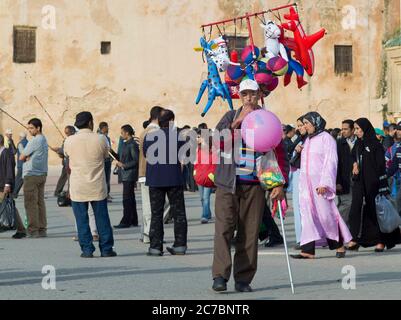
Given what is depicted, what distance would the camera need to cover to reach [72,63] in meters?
36.5

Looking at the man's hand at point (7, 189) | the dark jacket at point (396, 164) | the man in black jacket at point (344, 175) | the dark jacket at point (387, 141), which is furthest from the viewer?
the dark jacket at point (387, 141)

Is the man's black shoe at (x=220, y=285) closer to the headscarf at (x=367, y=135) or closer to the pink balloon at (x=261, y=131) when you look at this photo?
the pink balloon at (x=261, y=131)

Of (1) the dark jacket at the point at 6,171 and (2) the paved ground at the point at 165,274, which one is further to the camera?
(1) the dark jacket at the point at 6,171

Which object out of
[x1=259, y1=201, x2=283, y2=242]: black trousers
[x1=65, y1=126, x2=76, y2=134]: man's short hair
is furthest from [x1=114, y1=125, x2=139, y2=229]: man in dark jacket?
[x1=259, y1=201, x2=283, y2=242]: black trousers

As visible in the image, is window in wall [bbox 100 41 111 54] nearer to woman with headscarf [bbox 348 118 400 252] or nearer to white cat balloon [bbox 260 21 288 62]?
white cat balloon [bbox 260 21 288 62]

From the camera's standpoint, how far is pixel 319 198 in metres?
12.9

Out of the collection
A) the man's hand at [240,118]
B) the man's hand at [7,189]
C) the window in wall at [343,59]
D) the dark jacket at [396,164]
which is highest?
the window in wall at [343,59]

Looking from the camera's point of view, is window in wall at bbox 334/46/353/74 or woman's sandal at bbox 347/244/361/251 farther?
window in wall at bbox 334/46/353/74

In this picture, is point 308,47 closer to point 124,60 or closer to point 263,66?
point 263,66

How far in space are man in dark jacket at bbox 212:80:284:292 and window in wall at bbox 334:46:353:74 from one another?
30612mm

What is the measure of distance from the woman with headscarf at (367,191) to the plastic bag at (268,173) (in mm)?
4413

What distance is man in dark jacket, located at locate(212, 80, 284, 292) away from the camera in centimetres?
968

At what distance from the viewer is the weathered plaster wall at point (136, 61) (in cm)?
3591

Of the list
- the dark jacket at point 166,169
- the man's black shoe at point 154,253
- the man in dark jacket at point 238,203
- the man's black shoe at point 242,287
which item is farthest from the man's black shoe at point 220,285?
the dark jacket at point 166,169
